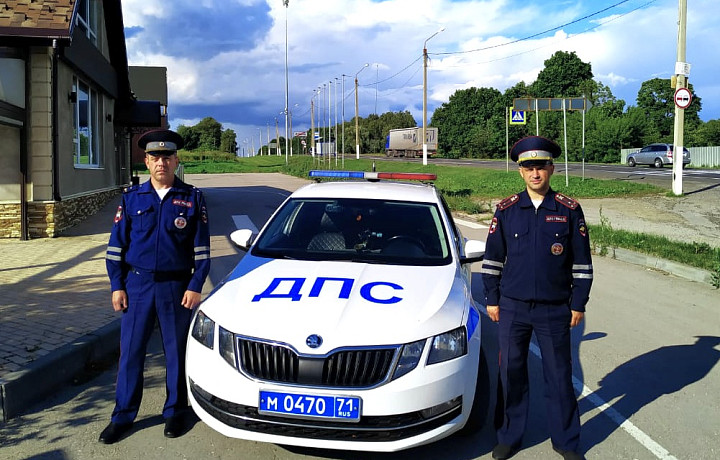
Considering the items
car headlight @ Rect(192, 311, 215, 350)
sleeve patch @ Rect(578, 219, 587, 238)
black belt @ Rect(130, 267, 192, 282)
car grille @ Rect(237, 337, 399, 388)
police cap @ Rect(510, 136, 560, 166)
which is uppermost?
police cap @ Rect(510, 136, 560, 166)

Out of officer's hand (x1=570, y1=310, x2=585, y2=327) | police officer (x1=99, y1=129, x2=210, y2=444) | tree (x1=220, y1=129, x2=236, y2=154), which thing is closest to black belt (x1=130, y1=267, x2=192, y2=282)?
police officer (x1=99, y1=129, x2=210, y2=444)

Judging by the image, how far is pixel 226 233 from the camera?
1290 centimetres

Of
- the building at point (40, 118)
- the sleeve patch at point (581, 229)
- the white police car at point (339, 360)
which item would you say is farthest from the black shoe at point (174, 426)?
the building at point (40, 118)

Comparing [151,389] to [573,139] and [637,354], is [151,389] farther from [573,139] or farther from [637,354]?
[573,139]

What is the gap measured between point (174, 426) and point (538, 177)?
8.59 ft

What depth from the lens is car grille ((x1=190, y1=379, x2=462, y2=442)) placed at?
10.5 ft

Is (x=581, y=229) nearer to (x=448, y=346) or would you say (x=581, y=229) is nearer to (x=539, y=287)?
(x=539, y=287)

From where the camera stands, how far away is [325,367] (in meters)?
3.17

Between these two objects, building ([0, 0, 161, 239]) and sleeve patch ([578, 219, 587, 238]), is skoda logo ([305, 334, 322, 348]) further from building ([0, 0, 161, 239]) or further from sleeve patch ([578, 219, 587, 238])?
building ([0, 0, 161, 239])

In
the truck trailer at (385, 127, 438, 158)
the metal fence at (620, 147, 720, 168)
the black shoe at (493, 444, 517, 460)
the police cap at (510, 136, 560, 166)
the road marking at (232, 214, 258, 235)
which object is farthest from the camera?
the truck trailer at (385, 127, 438, 158)

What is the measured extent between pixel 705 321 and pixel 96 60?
1425 cm

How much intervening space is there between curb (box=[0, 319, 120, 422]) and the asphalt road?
0.09 m

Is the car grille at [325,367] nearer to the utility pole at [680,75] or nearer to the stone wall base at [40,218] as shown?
the stone wall base at [40,218]

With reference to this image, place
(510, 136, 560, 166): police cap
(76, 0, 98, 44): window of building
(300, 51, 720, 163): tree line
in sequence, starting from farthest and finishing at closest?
1. (300, 51, 720, 163): tree line
2. (76, 0, 98, 44): window of building
3. (510, 136, 560, 166): police cap
